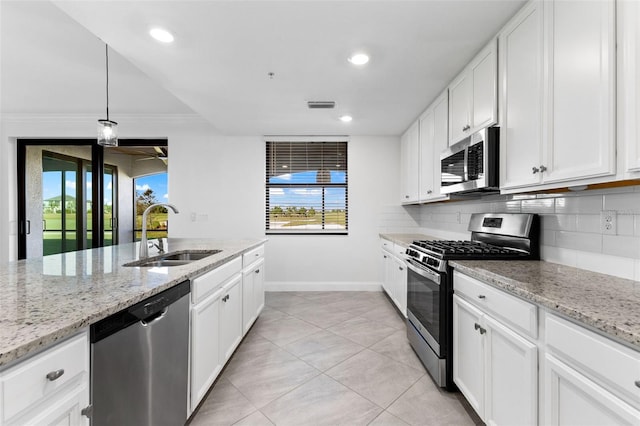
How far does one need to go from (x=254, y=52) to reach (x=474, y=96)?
5.29 feet

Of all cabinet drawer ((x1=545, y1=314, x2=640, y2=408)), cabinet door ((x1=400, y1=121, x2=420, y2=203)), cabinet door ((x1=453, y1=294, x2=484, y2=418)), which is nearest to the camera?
cabinet drawer ((x1=545, y1=314, x2=640, y2=408))

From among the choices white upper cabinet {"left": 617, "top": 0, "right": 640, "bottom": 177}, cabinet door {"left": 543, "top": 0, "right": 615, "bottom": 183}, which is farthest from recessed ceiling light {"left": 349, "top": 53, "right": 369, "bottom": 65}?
white upper cabinet {"left": 617, "top": 0, "right": 640, "bottom": 177}

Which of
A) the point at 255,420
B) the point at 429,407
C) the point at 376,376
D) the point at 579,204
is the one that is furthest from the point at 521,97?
the point at 255,420

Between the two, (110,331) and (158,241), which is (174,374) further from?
(158,241)

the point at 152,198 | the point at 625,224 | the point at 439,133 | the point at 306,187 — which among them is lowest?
the point at 625,224

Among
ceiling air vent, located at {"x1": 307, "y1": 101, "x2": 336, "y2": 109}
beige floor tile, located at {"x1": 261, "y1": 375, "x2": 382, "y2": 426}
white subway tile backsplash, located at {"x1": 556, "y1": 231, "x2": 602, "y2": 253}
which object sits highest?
ceiling air vent, located at {"x1": 307, "y1": 101, "x2": 336, "y2": 109}

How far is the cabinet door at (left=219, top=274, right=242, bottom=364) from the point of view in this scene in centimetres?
210

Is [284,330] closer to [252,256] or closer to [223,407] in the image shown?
[252,256]

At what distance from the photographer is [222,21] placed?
1782 millimetres

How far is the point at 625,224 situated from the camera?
54.6 inches

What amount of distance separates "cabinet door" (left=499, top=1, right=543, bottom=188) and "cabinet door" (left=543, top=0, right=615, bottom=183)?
0.07 metres

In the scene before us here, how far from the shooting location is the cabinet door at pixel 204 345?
165 centimetres

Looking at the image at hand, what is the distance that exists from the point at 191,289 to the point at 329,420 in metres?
1.09

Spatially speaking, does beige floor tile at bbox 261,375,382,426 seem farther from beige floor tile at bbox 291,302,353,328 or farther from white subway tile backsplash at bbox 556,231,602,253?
white subway tile backsplash at bbox 556,231,602,253
